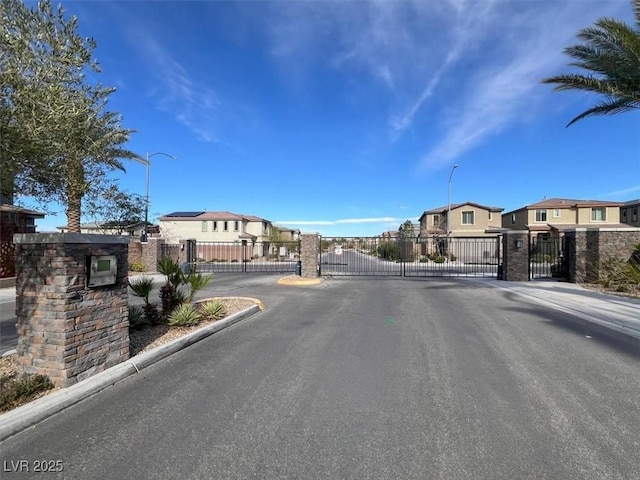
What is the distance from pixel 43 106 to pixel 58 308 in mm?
2256

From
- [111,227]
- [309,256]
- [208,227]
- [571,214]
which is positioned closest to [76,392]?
[111,227]

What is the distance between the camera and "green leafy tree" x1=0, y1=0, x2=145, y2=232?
12.8ft

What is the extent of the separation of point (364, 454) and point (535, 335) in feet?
17.8

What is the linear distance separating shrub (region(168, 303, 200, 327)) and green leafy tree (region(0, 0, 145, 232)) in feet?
10.1

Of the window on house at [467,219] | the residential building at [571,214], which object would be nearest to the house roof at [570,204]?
the residential building at [571,214]

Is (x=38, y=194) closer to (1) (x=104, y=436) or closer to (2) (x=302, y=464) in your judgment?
(1) (x=104, y=436)

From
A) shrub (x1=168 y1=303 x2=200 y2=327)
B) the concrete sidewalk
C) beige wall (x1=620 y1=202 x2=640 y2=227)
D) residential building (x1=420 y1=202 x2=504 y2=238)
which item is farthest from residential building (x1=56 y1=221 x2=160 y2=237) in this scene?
beige wall (x1=620 y1=202 x2=640 y2=227)

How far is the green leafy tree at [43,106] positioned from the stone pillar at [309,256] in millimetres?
12871

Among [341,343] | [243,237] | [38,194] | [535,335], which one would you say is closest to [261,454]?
[341,343]

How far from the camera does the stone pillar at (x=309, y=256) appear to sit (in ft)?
58.3

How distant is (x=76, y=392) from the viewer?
4152 millimetres

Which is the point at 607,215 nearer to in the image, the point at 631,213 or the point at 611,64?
the point at 631,213

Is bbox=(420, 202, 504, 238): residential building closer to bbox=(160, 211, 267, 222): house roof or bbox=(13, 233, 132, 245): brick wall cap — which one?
bbox=(160, 211, 267, 222): house roof

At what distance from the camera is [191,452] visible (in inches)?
124
